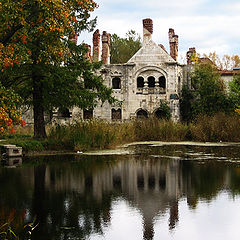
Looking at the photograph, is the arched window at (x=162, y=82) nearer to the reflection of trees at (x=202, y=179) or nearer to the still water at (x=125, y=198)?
the still water at (x=125, y=198)

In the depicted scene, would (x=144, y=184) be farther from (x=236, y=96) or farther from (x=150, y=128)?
(x=236, y=96)

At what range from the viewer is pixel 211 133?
2561cm

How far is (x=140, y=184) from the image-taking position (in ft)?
36.5

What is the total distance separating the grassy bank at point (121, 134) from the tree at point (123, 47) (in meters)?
27.7

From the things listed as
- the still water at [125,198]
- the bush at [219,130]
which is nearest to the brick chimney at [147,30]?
the bush at [219,130]

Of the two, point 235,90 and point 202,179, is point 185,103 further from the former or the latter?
point 202,179

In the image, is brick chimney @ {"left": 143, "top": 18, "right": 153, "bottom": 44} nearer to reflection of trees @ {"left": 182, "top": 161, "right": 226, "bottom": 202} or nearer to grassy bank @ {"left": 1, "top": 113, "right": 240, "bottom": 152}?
grassy bank @ {"left": 1, "top": 113, "right": 240, "bottom": 152}

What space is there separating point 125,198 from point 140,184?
189cm

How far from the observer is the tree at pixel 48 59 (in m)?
13.8

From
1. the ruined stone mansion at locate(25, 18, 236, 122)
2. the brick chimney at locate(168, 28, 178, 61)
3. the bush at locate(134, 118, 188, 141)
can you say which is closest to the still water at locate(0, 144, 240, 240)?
the bush at locate(134, 118, 188, 141)

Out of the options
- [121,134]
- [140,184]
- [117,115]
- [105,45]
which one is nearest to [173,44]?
[105,45]

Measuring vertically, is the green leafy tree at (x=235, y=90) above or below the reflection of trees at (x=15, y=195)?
Answer: above

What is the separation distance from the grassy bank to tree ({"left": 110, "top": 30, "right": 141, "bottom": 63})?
27.7 meters

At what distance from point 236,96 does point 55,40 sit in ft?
78.8
